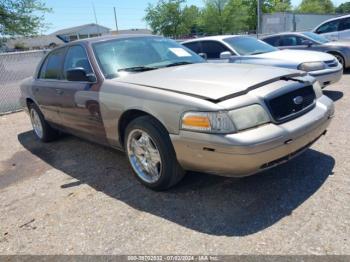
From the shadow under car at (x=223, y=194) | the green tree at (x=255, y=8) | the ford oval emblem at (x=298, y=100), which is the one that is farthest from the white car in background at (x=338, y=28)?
the green tree at (x=255, y=8)

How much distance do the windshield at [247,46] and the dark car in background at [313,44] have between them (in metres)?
2.95

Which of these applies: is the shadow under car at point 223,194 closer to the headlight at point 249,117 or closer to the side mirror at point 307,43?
the headlight at point 249,117

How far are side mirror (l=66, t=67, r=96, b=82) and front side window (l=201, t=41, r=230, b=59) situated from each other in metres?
4.22

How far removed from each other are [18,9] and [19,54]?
14255mm

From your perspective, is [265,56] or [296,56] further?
[265,56]

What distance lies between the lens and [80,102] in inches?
162

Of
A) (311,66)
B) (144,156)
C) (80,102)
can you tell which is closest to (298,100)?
(144,156)

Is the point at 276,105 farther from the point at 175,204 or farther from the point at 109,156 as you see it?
the point at 109,156

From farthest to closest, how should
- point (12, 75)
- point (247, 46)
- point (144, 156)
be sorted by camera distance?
point (12, 75) → point (247, 46) → point (144, 156)

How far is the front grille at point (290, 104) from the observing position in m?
2.88

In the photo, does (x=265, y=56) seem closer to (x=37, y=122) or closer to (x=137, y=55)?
(x=137, y=55)

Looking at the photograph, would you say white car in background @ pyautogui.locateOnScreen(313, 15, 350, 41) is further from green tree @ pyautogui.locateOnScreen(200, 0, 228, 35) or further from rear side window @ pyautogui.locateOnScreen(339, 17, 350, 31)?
green tree @ pyautogui.locateOnScreen(200, 0, 228, 35)

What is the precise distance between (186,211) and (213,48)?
211 inches

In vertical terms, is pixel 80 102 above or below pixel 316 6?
below
